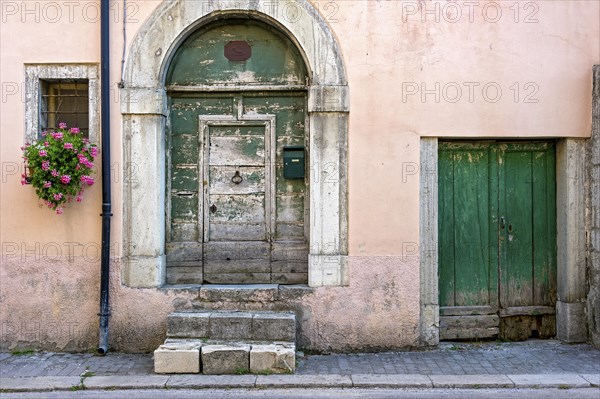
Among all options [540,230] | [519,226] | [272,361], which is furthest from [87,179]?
[540,230]

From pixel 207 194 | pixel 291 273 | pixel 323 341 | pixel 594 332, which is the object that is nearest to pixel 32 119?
pixel 207 194

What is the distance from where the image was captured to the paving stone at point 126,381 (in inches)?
227

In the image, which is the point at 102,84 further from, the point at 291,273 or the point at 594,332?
the point at 594,332

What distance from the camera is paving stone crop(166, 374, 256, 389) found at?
18.9ft

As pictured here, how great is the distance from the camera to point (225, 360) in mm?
6070

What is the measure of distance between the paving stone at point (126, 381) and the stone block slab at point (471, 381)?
2.62 metres

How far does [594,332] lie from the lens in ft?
22.7

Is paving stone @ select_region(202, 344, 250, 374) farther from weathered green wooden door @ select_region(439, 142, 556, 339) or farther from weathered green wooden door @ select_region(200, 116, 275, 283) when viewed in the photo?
weathered green wooden door @ select_region(439, 142, 556, 339)

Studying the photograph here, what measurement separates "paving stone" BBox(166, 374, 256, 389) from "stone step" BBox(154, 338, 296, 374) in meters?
0.09

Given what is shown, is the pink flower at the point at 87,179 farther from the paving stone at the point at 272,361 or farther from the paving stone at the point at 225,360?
the paving stone at the point at 272,361

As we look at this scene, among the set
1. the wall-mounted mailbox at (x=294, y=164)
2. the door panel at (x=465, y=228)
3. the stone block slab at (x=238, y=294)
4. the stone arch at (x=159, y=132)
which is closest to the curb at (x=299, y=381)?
the stone block slab at (x=238, y=294)

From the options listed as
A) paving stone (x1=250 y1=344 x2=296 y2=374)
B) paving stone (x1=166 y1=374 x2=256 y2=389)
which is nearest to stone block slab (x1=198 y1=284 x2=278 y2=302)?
paving stone (x1=250 y1=344 x2=296 y2=374)

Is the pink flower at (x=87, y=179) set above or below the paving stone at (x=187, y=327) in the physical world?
above

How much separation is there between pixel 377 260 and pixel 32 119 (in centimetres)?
423
